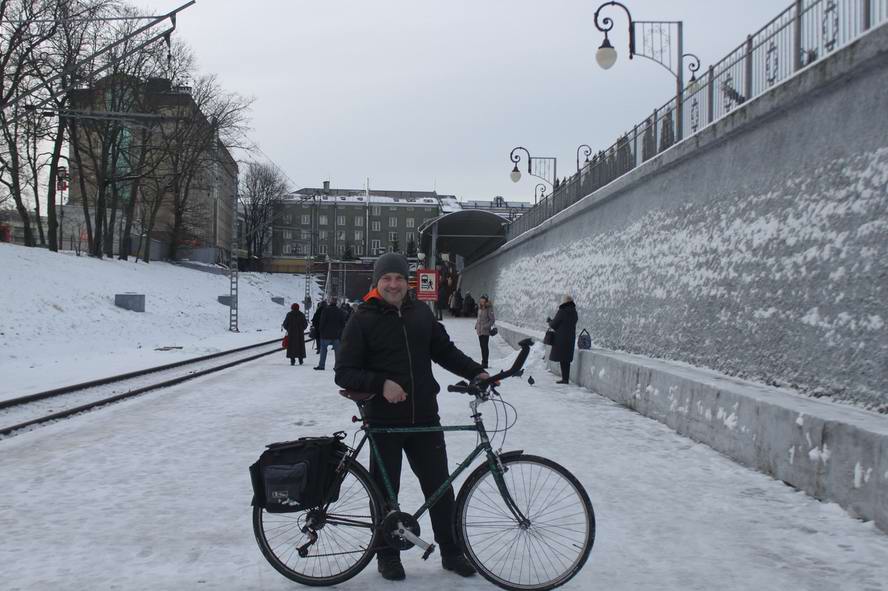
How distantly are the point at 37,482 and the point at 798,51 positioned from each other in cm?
938

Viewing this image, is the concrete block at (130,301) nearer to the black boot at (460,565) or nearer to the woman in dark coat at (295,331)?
the woman in dark coat at (295,331)

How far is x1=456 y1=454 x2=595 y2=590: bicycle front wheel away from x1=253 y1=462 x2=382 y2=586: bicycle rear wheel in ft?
1.61

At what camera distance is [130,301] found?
31.5 m

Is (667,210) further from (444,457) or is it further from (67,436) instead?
(444,457)

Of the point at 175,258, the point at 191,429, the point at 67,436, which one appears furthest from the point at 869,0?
the point at 175,258

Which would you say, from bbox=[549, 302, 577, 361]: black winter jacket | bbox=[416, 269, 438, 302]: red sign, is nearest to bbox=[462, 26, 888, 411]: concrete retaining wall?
bbox=[549, 302, 577, 361]: black winter jacket

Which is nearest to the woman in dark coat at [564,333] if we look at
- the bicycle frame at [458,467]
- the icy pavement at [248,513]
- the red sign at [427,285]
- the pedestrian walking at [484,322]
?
the pedestrian walking at [484,322]

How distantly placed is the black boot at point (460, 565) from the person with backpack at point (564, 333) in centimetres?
1116

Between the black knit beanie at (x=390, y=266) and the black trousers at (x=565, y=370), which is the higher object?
the black knit beanie at (x=390, y=266)

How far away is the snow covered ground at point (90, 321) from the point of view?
19.5 m

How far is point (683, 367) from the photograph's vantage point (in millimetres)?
12039

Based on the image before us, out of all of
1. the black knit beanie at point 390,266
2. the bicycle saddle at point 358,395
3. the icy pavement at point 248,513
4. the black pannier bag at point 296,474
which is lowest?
the icy pavement at point 248,513

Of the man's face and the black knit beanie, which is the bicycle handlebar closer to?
the man's face

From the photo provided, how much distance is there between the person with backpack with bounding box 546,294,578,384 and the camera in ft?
50.7
